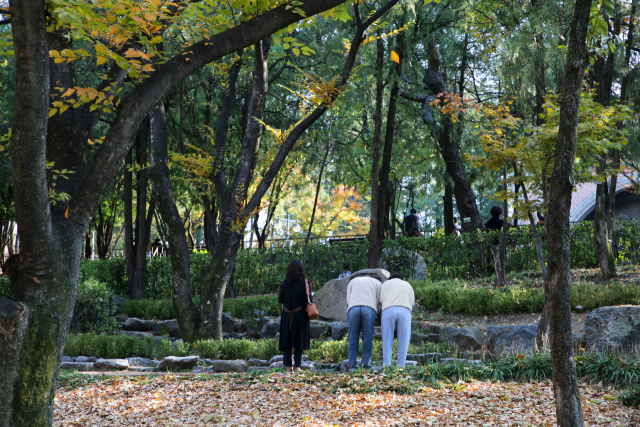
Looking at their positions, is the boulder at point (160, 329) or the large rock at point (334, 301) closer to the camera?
the large rock at point (334, 301)

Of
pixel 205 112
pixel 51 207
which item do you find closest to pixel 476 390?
pixel 51 207

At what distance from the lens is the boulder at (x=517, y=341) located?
7385mm

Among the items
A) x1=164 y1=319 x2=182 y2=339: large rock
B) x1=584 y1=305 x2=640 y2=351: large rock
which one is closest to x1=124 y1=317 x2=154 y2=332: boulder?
x1=164 y1=319 x2=182 y2=339: large rock

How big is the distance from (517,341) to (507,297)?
3007 mm

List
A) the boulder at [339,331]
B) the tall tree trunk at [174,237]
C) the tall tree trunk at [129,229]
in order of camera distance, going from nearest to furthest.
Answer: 1. the tall tree trunk at [174,237]
2. the boulder at [339,331]
3. the tall tree trunk at [129,229]

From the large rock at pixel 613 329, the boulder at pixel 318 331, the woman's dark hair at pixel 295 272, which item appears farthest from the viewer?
the boulder at pixel 318 331

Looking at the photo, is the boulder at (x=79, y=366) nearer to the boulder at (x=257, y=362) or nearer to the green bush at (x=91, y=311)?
the boulder at (x=257, y=362)

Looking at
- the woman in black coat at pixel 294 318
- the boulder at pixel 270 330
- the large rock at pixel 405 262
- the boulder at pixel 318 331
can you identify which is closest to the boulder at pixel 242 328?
the boulder at pixel 270 330

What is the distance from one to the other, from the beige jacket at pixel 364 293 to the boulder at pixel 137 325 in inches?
284

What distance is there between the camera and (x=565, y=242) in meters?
3.41

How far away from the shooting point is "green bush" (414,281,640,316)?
362 inches

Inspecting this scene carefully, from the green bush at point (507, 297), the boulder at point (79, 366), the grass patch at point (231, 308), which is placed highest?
the green bush at point (507, 297)

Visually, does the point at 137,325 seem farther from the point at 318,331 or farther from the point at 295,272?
the point at 295,272

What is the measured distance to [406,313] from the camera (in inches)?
265
